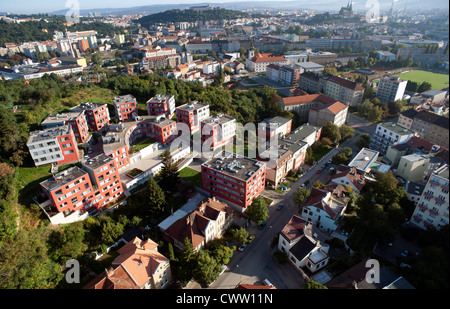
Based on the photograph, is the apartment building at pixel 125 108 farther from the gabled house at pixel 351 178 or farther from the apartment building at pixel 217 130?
the gabled house at pixel 351 178

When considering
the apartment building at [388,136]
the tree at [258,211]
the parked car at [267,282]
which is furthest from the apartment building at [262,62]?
the parked car at [267,282]

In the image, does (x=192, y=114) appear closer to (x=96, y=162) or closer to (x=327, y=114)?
(x=96, y=162)

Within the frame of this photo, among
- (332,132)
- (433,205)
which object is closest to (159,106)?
(332,132)

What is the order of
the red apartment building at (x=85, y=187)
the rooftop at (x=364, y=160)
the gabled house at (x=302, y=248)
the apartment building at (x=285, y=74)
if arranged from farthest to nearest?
the apartment building at (x=285, y=74), the rooftop at (x=364, y=160), the red apartment building at (x=85, y=187), the gabled house at (x=302, y=248)

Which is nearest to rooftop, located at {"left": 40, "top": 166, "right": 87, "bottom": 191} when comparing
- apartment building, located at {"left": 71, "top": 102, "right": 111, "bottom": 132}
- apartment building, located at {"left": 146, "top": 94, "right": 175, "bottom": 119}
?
apartment building, located at {"left": 71, "top": 102, "right": 111, "bottom": 132}

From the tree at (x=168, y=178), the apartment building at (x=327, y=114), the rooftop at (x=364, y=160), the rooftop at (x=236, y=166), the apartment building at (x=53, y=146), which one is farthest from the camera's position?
the apartment building at (x=327, y=114)
